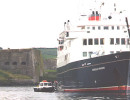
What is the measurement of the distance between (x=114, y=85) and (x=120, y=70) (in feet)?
5.92

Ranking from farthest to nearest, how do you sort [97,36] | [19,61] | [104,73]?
1. [19,61]
2. [97,36]
3. [104,73]

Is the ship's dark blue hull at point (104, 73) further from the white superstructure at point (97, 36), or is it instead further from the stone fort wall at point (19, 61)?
the stone fort wall at point (19, 61)

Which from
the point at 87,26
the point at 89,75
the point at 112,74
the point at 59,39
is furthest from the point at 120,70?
the point at 59,39

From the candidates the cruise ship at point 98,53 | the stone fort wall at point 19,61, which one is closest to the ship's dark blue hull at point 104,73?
the cruise ship at point 98,53

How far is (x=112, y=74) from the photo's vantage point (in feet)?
163

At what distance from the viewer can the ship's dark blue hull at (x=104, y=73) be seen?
4878cm

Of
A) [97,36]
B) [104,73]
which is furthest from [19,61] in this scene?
[104,73]

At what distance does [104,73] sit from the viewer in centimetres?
5022

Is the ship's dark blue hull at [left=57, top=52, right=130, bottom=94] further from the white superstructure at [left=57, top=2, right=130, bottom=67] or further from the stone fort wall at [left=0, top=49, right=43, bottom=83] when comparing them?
the stone fort wall at [left=0, top=49, right=43, bottom=83]

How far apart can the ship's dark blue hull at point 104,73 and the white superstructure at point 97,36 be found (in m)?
1.96

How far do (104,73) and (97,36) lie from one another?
6.59 metres

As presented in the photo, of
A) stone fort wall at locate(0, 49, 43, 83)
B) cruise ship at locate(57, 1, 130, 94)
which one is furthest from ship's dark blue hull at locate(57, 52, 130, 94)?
stone fort wall at locate(0, 49, 43, 83)

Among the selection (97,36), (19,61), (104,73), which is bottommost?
(104,73)

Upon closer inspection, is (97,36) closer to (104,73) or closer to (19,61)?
(104,73)
